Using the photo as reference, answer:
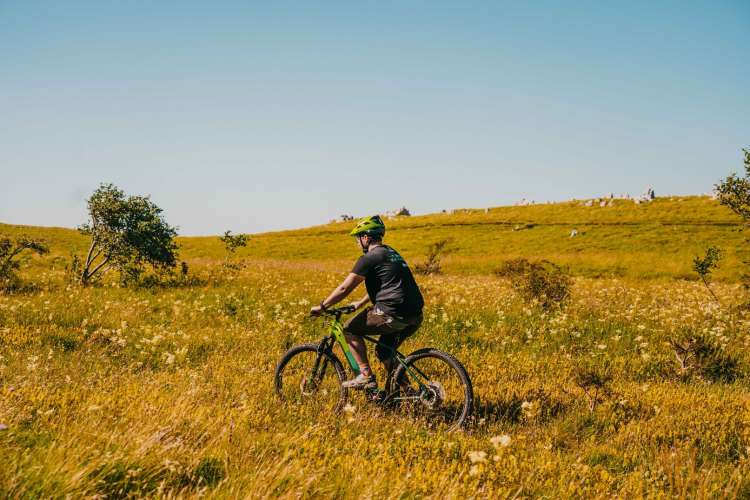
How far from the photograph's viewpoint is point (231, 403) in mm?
5637

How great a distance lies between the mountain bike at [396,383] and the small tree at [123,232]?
12755 mm

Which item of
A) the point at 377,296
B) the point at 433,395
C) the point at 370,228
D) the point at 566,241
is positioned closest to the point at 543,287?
the point at 433,395

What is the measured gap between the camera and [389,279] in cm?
636

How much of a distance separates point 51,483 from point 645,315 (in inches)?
555

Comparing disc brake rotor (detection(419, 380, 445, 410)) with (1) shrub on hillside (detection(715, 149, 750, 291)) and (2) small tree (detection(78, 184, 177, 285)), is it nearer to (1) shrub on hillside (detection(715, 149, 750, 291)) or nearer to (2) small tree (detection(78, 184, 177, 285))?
(1) shrub on hillside (detection(715, 149, 750, 291))

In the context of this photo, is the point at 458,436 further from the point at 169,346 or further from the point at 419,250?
the point at 419,250

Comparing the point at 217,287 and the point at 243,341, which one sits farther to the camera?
the point at 217,287

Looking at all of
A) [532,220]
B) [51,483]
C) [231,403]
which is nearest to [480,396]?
[231,403]

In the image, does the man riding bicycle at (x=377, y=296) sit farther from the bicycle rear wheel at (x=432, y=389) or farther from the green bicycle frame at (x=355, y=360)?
the bicycle rear wheel at (x=432, y=389)

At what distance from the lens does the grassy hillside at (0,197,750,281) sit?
36.5 m

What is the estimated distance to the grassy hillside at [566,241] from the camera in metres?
36.5

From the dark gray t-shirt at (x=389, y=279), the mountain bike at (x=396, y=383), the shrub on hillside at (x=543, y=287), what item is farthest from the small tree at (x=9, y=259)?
the shrub on hillside at (x=543, y=287)

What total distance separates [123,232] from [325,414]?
1471 cm

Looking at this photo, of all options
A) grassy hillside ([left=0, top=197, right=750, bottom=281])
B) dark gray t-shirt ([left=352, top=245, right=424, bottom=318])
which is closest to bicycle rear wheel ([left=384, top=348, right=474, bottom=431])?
dark gray t-shirt ([left=352, top=245, right=424, bottom=318])
